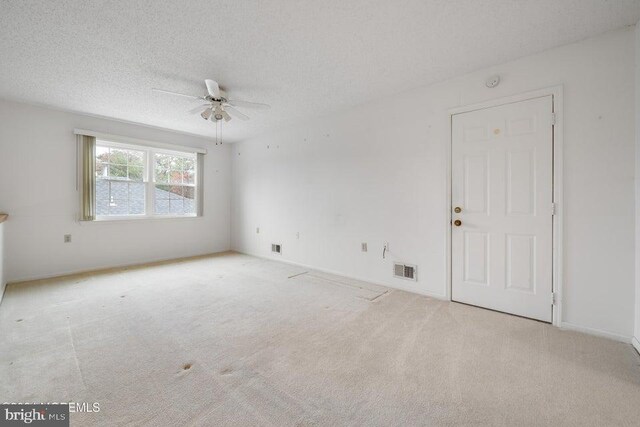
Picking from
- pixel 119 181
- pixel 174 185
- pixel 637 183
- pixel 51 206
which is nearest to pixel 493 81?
pixel 637 183

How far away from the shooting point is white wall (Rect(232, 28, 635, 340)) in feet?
7.22

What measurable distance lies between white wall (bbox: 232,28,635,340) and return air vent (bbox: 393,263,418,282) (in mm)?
74

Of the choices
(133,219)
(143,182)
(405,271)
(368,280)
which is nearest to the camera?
(405,271)

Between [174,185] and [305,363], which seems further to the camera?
[174,185]

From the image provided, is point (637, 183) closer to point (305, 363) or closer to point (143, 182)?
point (305, 363)

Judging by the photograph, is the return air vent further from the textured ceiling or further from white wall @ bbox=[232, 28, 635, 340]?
the textured ceiling

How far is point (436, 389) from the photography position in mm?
1612

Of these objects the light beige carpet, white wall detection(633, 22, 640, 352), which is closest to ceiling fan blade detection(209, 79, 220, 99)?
the light beige carpet

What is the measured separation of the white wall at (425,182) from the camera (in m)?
2.20

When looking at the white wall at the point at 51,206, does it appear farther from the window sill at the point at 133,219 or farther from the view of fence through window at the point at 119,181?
the view of fence through window at the point at 119,181

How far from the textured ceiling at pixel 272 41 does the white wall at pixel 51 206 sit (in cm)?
58

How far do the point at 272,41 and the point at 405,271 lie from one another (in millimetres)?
2901

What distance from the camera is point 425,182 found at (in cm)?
324

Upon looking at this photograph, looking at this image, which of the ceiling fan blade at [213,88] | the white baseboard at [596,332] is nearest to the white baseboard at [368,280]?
the white baseboard at [596,332]
